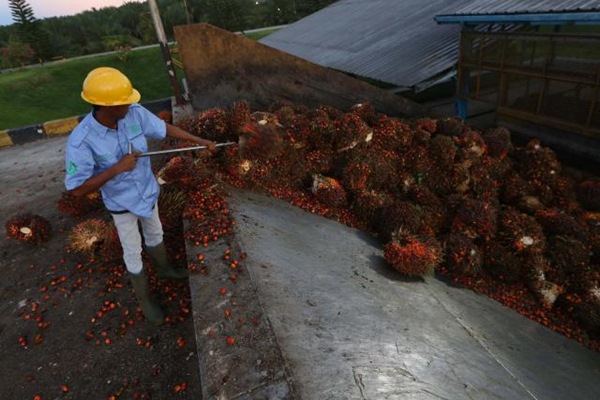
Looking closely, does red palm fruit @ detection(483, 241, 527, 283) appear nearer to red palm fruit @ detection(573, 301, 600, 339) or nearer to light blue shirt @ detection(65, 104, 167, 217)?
red palm fruit @ detection(573, 301, 600, 339)

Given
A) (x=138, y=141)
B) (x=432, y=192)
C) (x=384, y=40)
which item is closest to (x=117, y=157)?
(x=138, y=141)

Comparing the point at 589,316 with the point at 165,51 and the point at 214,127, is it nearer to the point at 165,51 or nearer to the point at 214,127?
the point at 214,127

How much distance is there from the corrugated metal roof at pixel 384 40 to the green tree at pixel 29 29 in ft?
55.4

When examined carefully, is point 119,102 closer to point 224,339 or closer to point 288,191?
point 224,339

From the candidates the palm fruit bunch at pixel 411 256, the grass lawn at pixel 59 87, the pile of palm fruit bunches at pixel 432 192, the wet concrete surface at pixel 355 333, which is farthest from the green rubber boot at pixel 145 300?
the grass lawn at pixel 59 87

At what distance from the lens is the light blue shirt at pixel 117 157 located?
9.31 ft

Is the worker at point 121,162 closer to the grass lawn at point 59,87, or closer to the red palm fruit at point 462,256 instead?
the red palm fruit at point 462,256

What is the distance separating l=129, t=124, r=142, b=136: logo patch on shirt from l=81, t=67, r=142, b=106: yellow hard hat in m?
0.39

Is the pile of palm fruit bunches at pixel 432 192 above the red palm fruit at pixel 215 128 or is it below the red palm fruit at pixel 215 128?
below

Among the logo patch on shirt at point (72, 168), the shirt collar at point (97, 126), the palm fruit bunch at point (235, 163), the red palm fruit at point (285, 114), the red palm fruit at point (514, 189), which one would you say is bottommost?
the red palm fruit at point (514, 189)

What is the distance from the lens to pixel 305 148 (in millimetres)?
5688

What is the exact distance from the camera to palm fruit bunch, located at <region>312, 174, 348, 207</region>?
17.5 ft

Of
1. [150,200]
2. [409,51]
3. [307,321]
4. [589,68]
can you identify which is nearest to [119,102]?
[150,200]

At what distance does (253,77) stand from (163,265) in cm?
429
